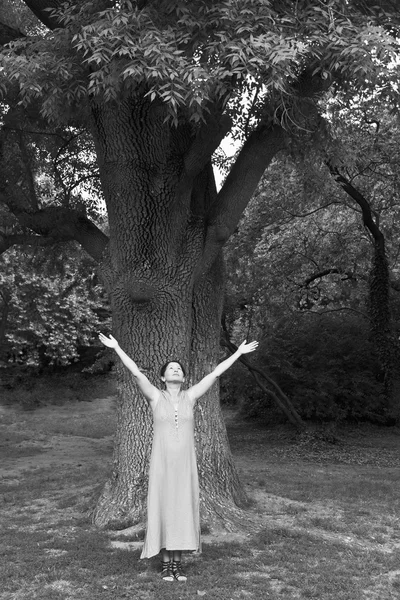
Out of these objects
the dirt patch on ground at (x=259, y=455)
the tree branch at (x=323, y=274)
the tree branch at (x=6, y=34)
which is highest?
the tree branch at (x=6, y=34)

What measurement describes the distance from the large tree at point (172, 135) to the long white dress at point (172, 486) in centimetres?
205

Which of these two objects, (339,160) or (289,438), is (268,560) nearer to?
(339,160)

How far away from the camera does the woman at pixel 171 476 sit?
5953mm

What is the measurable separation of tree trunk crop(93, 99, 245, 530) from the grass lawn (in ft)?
2.34

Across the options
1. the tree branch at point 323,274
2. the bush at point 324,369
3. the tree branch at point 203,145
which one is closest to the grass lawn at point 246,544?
the bush at point 324,369

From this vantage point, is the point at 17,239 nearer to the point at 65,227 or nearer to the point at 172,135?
the point at 65,227

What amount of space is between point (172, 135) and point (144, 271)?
1.94 metres

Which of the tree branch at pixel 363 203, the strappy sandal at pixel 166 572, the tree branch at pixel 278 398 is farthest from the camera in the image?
the tree branch at pixel 278 398

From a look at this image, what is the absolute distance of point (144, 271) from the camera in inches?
329

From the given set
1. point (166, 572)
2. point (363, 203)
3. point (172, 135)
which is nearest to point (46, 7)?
point (172, 135)

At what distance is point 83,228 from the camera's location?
9.73m

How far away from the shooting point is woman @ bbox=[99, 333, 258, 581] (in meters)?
5.95

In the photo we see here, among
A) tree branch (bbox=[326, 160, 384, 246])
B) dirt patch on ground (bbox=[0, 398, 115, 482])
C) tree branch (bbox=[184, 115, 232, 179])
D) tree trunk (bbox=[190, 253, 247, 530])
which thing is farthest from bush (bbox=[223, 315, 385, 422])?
tree branch (bbox=[184, 115, 232, 179])

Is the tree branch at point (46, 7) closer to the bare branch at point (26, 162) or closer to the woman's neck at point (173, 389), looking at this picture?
the bare branch at point (26, 162)
